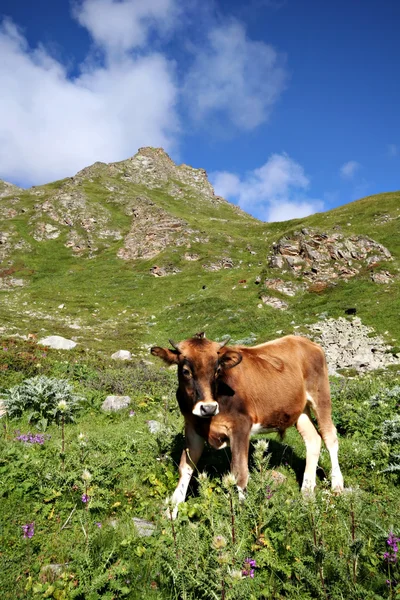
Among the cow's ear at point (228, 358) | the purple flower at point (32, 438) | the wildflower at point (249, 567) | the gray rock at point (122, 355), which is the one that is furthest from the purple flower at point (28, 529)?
the gray rock at point (122, 355)

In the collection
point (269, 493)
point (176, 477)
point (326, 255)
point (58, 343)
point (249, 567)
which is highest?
point (326, 255)

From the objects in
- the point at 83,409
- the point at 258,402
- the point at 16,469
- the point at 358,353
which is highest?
the point at 258,402

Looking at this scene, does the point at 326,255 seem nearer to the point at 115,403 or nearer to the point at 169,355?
the point at 115,403

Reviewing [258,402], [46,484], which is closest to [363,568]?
[258,402]

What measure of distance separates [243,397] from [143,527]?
2433 mm

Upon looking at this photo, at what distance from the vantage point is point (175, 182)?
494 feet

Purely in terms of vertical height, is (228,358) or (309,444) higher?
(228,358)

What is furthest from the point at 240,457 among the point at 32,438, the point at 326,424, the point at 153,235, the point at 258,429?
the point at 153,235

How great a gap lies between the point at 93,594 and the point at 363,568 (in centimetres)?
304

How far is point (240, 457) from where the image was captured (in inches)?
212

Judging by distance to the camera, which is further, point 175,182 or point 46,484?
point 175,182

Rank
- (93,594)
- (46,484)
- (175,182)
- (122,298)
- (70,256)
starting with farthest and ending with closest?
(175,182) → (70,256) → (122,298) → (46,484) → (93,594)

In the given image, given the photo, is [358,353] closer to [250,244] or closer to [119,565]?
[119,565]

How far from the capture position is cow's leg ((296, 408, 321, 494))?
6.72m
